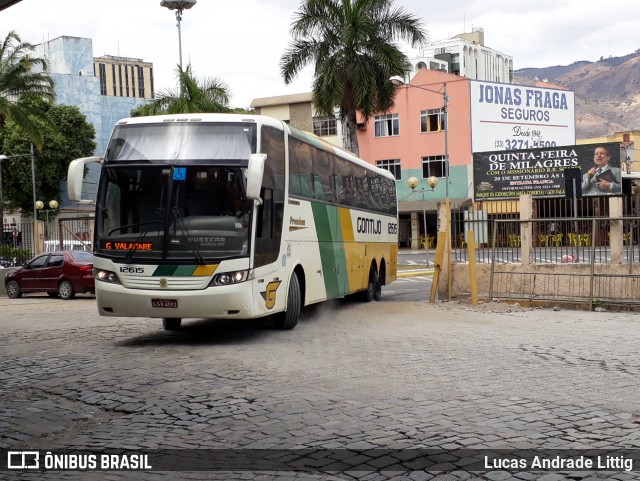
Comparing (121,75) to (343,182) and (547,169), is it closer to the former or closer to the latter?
(547,169)

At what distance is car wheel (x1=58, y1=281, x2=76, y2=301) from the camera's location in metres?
25.5

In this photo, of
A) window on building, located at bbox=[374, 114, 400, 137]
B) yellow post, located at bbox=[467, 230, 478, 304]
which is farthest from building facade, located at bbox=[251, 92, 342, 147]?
yellow post, located at bbox=[467, 230, 478, 304]

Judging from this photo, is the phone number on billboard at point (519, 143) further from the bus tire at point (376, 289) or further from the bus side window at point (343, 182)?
the bus side window at point (343, 182)

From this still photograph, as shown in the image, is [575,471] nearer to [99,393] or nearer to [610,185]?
[99,393]

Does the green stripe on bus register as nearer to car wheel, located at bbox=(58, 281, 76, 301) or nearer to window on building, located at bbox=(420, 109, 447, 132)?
car wheel, located at bbox=(58, 281, 76, 301)

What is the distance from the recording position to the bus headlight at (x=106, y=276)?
40.2 ft

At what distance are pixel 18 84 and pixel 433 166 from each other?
30.8m

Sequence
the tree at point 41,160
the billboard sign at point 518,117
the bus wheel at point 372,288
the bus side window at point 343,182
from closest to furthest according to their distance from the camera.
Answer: the bus side window at point 343,182, the bus wheel at point 372,288, the billboard sign at point 518,117, the tree at point 41,160

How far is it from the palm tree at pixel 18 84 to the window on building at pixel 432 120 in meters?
26.5

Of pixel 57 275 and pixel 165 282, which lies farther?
pixel 57 275

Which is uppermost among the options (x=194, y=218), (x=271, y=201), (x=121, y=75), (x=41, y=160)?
(x=121, y=75)

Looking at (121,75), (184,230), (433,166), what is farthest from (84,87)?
(121,75)

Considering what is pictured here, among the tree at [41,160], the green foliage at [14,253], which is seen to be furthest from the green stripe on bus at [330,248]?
the tree at [41,160]

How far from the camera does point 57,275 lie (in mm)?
25906
